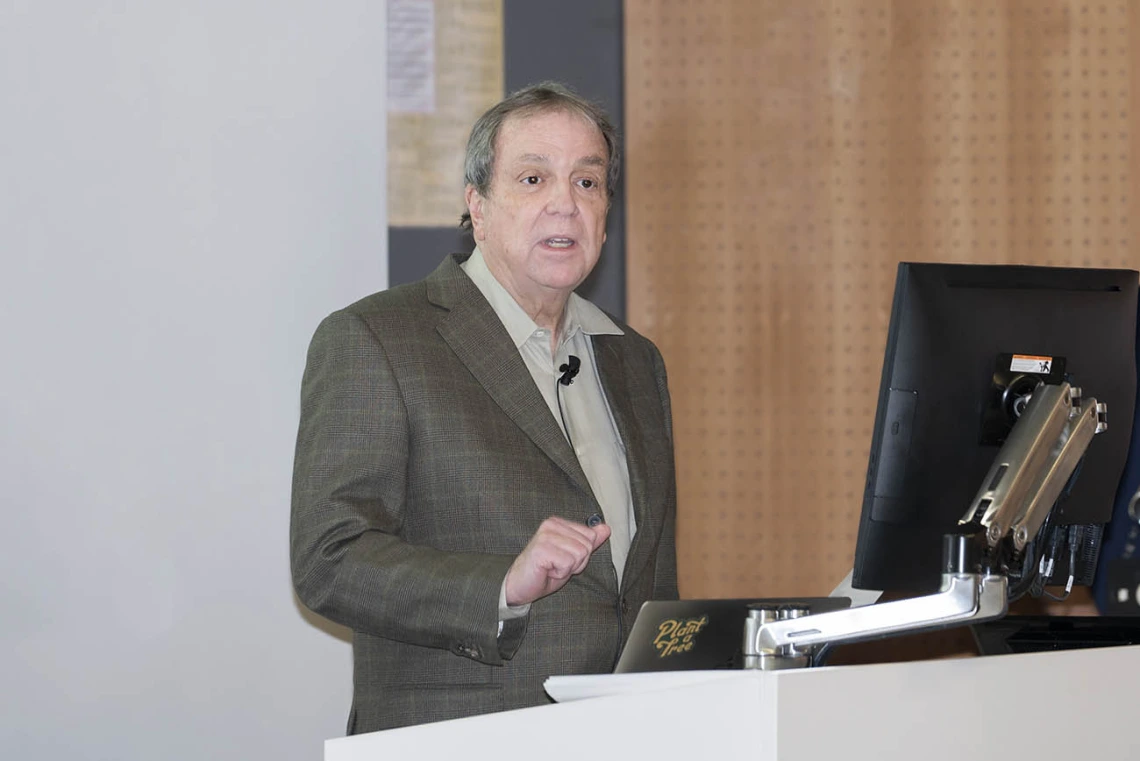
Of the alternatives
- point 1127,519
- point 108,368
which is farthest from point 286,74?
point 1127,519

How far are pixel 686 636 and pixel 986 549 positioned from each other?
41cm

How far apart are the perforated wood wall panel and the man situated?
87cm

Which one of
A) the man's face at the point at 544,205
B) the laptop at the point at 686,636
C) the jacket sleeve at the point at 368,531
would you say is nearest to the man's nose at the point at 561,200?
the man's face at the point at 544,205

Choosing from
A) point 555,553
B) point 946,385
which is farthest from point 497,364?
point 946,385

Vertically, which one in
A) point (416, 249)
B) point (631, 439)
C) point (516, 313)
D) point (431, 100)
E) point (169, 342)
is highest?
point (431, 100)

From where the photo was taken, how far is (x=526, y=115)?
228 centimetres

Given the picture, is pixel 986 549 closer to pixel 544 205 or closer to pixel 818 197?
pixel 544 205

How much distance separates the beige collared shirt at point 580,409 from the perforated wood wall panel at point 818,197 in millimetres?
923

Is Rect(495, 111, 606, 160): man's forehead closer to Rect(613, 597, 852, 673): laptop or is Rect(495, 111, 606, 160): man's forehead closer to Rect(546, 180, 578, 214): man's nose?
Rect(546, 180, 578, 214): man's nose

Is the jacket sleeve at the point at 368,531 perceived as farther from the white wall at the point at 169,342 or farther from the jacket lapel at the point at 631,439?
the white wall at the point at 169,342

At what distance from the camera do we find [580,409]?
7.66ft

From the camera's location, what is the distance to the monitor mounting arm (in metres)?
1.26

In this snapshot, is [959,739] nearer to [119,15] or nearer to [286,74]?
[286,74]

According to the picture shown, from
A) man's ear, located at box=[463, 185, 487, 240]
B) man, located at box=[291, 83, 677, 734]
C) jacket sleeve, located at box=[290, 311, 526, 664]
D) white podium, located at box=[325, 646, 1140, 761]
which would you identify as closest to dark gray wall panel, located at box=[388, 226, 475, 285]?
man, located at box=[291, 83, 677, 734]
